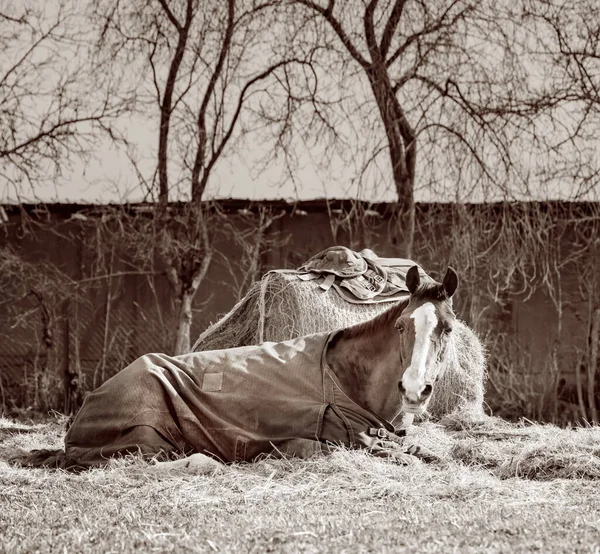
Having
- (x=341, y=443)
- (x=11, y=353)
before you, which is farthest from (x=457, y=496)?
(x=11, y=353)

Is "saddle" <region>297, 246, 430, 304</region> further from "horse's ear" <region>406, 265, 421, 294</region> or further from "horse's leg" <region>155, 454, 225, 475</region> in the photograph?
"horse's leg" <region>155, 454, 225, 475</region>

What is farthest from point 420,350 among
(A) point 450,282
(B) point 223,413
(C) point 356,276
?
→ (C) point 356,276

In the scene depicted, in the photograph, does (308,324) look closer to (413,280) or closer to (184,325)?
(413,280)

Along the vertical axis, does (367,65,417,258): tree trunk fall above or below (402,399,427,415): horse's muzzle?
above

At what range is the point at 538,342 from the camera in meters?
12.5

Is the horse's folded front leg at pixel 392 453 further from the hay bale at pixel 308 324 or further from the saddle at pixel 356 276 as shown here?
the saddle at pixel 356 276

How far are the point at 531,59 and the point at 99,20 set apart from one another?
16.5 ft

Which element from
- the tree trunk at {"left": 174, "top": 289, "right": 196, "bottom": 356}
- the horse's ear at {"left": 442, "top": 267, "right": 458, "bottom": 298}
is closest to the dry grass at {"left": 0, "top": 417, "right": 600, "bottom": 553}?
the horse's ear at {"left": 442, "top": 267, "right": 458, "bottom": 298}

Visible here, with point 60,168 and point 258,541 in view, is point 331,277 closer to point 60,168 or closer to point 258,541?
point 258,541

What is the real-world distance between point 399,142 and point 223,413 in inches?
202

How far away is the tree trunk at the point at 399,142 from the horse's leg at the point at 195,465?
17.1ft

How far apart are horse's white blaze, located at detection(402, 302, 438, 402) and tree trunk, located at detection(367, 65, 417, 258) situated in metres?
4.85

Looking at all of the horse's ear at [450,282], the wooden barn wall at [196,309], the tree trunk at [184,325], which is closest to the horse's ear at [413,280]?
the horse's ear at [450,282]

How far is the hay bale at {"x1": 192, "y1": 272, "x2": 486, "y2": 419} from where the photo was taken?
6844 mm
